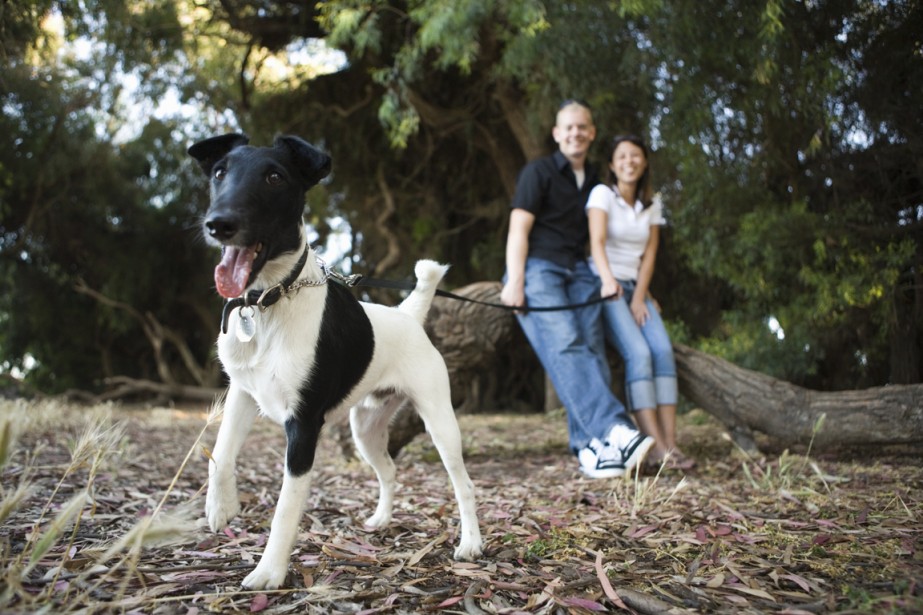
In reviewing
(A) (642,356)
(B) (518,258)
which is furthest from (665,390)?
(B) (518,258)

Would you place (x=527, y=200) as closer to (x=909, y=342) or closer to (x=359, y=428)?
(x=359, y=428)

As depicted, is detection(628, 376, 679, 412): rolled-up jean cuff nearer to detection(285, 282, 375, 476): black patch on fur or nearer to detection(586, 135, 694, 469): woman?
detection(586, 135, 694, 469): woman

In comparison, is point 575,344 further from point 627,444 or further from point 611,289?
point 627,444

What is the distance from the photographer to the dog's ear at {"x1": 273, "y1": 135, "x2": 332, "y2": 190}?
6.99 feet

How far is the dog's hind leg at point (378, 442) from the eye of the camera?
2.76 m

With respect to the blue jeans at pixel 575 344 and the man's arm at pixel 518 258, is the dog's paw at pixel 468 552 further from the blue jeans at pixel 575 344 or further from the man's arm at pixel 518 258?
the man's arm at pixel 518 258

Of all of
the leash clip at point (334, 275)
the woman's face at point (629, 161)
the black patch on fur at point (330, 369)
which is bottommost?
the black patch on fur at point (330, 369)

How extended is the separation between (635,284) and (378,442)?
2.33 m

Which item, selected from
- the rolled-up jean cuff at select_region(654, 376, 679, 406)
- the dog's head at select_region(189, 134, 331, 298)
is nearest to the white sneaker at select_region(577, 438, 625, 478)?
the rolled-up jean cuff at select_region(654, 376, 679, 406)

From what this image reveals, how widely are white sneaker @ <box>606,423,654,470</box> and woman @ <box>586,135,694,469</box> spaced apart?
295mm

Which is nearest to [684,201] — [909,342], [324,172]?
[909,342]

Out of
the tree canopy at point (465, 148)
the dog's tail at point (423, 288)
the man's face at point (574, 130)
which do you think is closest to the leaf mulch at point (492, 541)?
the dog's tail at point (423, 288)

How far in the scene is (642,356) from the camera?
162 inches

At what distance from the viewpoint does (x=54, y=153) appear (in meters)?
8.52
